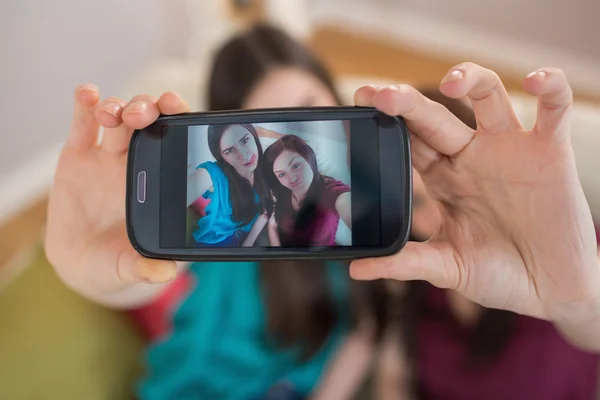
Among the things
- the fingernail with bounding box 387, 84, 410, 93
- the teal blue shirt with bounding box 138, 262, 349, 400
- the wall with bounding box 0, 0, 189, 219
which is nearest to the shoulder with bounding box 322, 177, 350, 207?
the fingernail with bounding box 387, 84, 410, 93

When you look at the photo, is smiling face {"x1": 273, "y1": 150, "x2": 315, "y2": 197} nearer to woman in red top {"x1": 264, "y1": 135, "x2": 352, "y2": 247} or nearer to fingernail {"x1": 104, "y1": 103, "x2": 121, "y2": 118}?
woman in red top {"x1": 264, "y1": 135, "x2": 352, "y2": 247}

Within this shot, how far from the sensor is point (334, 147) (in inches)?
18.7

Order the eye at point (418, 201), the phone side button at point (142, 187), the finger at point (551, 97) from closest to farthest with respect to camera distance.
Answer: the finger at point (551, 97)
the phone side button at point (142, 187)
the eye at point (418, 201)

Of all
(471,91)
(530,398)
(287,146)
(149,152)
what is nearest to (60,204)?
A: (149,152)

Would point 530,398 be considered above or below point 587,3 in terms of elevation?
below

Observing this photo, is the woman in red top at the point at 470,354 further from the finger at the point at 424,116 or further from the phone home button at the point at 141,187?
Result: the phone home button at the point at 141,187

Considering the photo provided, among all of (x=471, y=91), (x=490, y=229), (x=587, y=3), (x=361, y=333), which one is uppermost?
(x=587, y=3)

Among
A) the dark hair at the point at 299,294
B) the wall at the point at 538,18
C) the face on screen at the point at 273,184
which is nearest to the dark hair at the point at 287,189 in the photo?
the face on screen at the point at 273,184

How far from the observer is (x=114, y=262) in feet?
1.79

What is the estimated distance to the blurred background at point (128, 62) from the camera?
34.5 inches

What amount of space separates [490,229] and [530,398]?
0.44 metres

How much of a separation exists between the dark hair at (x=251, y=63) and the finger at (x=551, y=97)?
441 millimetres

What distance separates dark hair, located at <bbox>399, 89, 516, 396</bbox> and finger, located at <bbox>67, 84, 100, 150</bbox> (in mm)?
420

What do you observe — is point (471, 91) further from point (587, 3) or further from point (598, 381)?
point (587, 3)
